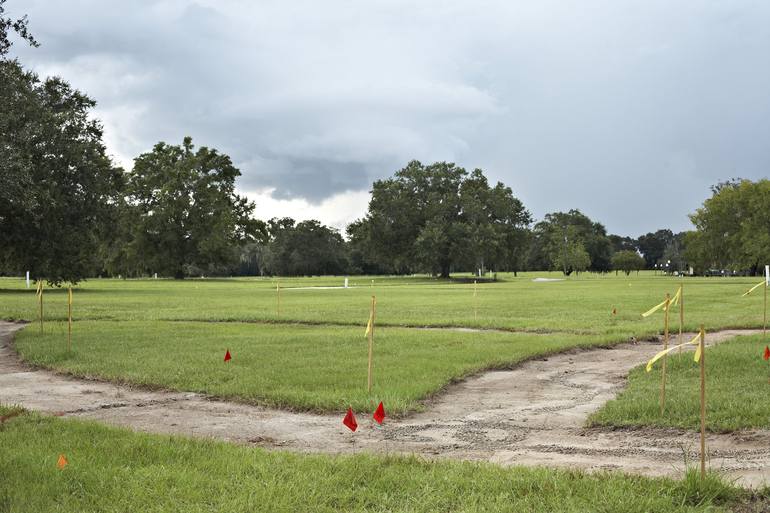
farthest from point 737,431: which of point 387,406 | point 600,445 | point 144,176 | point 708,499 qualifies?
point 144,176

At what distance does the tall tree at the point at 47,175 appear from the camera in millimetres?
19144

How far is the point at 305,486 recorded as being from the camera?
5672mm

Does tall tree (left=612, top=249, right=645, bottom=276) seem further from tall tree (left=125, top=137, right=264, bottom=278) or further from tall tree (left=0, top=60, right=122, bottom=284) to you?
tall tree (left=0, top=60, right=122, bottom=284)

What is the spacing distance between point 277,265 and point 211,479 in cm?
12102

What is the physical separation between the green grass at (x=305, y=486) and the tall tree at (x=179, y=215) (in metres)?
67.9

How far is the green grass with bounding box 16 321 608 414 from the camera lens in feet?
34.0

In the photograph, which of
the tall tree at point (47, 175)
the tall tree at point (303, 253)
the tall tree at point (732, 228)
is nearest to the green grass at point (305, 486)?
the tall tree at point (47, 175)

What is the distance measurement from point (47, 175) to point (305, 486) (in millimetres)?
27188

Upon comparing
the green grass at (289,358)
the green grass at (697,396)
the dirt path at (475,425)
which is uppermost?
the green grass at (697,396)

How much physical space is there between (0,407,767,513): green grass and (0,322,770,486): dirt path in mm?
716

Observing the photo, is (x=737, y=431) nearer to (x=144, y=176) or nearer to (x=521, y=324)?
(x=521, y=324)

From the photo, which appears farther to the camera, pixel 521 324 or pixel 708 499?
pixel 521 324

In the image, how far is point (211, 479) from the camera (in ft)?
19.2

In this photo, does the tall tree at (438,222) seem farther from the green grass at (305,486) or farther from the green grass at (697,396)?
the green grass at (305,486)
